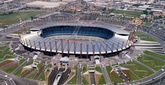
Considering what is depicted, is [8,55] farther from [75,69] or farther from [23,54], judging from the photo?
[75,69]

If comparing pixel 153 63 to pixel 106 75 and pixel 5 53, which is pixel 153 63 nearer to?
pixel 106 75

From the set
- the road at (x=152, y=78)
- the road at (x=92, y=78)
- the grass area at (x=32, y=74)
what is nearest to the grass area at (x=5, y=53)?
the grass area at (x=32, y=74)

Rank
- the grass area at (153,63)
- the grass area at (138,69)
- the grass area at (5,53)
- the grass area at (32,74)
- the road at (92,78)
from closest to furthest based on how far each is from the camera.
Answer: the road at (92,78), the grass area at (32,74), the grass area at (138,69), the grass area at (153,63), the grass area at (5,53)

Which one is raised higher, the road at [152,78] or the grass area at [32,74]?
the grass area at [32,74]

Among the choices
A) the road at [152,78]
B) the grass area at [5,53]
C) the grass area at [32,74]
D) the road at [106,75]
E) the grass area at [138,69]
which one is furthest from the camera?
the grass area at [5,53]

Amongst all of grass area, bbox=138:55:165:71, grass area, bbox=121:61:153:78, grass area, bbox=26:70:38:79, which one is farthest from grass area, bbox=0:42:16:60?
grass area, bbox=138:55:165:71

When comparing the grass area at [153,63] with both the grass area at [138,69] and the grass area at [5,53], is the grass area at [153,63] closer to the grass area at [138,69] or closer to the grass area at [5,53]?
the grass area at [138,69]

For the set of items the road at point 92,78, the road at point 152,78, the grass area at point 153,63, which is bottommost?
the road at point 152,78

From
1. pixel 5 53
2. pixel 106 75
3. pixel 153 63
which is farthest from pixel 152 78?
pixel 5 53
